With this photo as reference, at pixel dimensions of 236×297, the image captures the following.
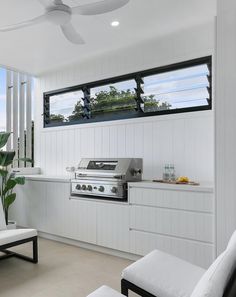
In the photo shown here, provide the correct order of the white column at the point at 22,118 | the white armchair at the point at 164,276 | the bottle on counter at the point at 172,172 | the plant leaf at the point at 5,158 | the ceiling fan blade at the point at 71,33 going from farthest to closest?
the white column at the point at 22,118 < the plant leaf at the point at 5,158 < the bottle on counter at the point at 172,172 < the ceiling fan blade at the point at 71,33 < the white armchair at the point at 164,276

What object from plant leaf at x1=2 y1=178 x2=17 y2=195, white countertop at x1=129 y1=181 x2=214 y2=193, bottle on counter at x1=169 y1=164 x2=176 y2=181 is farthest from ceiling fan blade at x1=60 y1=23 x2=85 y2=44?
plant leaf at x1=2 y1=178 x2=17 y2=195

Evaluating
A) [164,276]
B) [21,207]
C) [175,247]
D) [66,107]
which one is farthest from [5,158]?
[164,276]

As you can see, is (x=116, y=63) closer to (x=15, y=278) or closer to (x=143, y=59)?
(x=143, y=59)

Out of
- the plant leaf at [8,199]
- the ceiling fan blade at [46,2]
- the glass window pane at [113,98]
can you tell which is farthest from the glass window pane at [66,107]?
the ceiling fan blade at [46,2]

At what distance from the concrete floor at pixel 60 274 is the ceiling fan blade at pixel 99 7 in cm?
251

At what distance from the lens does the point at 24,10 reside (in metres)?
2.97

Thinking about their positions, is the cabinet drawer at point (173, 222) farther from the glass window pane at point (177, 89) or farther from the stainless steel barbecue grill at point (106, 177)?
the glass window pane at point (177, 89)

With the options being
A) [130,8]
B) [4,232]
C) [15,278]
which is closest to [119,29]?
[130,8]

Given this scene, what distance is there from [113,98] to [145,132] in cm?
88

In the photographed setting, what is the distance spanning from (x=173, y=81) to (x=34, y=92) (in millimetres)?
2898

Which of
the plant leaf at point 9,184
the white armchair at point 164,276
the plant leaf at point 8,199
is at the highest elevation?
the plant leaf at point 9,184

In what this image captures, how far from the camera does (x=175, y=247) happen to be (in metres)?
2.95

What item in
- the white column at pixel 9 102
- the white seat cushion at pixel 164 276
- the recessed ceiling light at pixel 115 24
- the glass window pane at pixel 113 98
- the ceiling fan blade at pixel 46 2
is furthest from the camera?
the white column at pixel 9 102

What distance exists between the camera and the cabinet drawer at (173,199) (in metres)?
2.75
